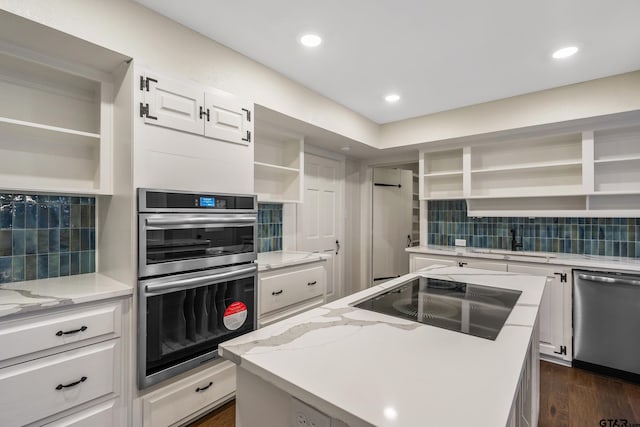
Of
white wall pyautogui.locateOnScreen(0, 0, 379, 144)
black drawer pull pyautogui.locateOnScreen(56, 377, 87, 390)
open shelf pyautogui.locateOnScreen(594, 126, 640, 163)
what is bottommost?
black drawer pull pyautogui.locateOnScreen(56, 377, 87, 390)

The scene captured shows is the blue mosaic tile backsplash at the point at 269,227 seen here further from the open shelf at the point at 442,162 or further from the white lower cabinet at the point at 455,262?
the open shelf at the point at 442,162

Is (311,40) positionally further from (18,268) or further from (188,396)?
(188,396)

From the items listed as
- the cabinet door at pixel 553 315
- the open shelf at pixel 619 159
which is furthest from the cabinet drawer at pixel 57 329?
the open shelf at pixel 619 159

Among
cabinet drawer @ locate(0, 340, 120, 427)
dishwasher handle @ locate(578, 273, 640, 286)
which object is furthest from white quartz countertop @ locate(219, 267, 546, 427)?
dishwasher handle @ locate(578, 273, 640, 286)

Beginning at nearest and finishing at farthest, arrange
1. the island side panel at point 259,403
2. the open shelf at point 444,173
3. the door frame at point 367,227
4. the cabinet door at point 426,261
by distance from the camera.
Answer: the island side panel at point 259,403
the cabinet door at point 426,261
the open shelf at point 444,173
the door frame at point 367,227

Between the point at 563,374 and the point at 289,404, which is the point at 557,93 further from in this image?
the point at 289,404

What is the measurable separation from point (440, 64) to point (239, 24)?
1.53m

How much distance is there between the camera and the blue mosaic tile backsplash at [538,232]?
9.88 ft

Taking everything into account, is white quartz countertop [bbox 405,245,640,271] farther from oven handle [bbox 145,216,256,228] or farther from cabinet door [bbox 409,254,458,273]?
oven handle [bbox 145,216,256,228]

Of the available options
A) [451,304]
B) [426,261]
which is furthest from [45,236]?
[426,261]

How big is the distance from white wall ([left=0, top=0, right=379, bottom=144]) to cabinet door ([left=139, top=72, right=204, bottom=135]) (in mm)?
85

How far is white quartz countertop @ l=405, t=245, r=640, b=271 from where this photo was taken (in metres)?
2.57

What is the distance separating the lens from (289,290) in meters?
2.61

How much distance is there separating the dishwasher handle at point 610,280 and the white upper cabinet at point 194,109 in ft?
9.76
